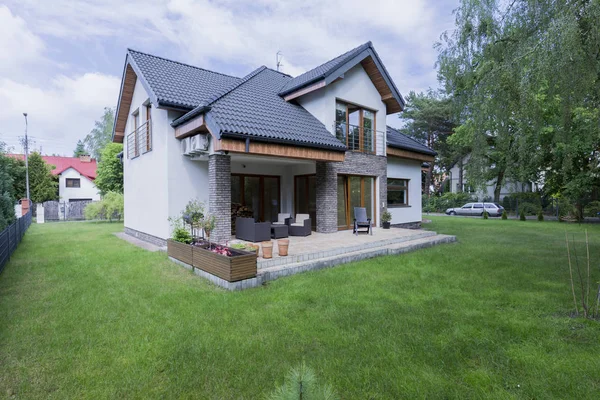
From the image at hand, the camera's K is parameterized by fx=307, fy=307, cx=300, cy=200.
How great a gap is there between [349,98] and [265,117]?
4186 mm

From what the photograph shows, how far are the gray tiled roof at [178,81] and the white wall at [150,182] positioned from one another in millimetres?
660

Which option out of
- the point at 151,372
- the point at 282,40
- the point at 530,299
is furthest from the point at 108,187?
the point at 530,299

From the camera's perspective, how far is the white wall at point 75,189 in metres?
31.8

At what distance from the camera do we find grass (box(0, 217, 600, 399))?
2.78m

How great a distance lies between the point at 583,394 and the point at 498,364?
63cm

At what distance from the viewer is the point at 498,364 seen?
3.08 meters

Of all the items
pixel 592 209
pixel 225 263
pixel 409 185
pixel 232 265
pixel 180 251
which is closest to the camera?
pixel 232 265

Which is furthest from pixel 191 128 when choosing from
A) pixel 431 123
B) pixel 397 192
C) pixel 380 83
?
pixel 431 123

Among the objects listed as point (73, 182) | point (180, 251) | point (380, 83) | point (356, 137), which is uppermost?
point (380, 83)

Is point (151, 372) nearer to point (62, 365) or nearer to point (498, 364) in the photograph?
point (62, 365)

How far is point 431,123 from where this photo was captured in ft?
115

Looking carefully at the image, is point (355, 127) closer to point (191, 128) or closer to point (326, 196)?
point (326, 196)

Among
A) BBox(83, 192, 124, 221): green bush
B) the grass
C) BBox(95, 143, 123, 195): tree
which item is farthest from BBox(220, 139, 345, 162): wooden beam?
BBox(95, 143, 123, 195): tree

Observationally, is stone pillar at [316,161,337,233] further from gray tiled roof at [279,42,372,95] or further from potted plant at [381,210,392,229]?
gray tiled roof at [279,42,372,95]
